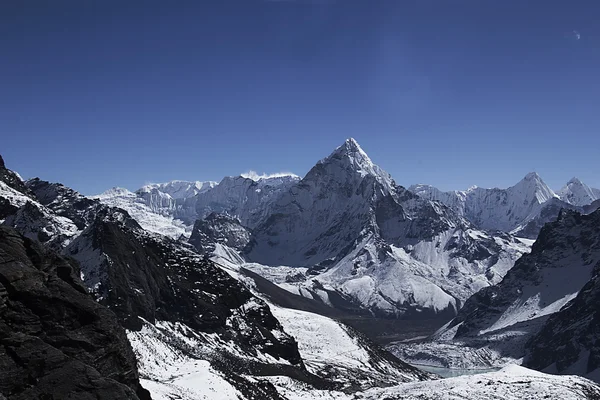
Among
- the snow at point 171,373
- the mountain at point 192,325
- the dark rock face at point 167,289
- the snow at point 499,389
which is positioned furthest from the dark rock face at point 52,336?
the dark rock face at point 167,289

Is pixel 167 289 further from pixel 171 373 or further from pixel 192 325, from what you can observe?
pixel 171 373

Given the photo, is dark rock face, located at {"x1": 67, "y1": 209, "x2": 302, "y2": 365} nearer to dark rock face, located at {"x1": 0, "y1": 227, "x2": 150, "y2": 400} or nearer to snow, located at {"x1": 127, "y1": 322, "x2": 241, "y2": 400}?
snow, located at {"x1": 127, "y1": 322, "x2": 241, "y2": 400}

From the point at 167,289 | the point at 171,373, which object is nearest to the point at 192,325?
the point at 167,289

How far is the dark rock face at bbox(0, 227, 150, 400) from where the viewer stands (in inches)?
1379

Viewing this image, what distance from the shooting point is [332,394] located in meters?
121

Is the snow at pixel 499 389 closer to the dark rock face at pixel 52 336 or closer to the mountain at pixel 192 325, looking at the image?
the mountain at pixel 192 325

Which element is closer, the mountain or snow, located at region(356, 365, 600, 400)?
snow, located at region(356, 365, 600, 400)

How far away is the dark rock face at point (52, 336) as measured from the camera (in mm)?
35031

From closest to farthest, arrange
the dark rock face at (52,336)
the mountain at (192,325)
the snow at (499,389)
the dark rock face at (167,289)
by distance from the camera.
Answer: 1. the dark rock face at (52,336)
2. the snow at (499,389)
3. the mountain at (192,325)
4. the dark rock face at (167,289)

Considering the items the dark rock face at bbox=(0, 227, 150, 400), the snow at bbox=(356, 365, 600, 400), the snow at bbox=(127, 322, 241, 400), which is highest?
the snow at bbox=(356, 365, 600, 400)

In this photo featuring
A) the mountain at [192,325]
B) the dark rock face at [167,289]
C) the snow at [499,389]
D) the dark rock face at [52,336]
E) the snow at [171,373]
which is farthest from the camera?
the dark rock face at [167,289]

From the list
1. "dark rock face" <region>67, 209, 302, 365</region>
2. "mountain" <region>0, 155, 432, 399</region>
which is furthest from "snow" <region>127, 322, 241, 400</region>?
"dark rock face" <region>67, 209, 302, 365</region>

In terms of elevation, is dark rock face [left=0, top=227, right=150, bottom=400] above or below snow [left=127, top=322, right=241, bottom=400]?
above

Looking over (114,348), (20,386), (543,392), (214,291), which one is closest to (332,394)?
(543,392)
